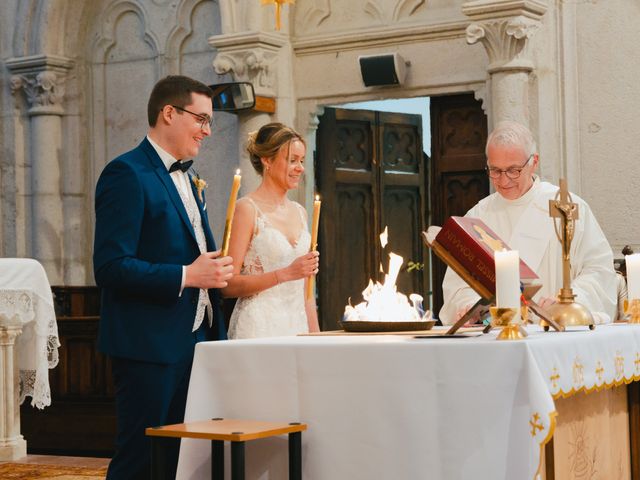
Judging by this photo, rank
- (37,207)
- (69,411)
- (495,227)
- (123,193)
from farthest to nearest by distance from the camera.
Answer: (37,207)
(69,411)
(495,227)
(123,193)

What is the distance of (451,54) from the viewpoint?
28.1ft

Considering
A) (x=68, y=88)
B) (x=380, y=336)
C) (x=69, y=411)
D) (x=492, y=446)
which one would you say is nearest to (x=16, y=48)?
(x=68, y=88)

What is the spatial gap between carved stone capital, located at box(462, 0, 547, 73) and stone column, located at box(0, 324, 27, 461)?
366 centimetres

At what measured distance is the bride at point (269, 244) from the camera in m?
4.96

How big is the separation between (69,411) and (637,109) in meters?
4.62

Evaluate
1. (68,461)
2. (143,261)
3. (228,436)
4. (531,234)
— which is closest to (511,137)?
(531,234)

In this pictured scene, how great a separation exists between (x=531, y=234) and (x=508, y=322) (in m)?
1.57

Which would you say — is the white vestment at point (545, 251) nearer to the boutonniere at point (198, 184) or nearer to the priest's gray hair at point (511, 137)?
the priest's gray hair at point (511, 137)

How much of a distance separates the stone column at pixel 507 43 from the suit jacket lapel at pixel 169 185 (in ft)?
13.8

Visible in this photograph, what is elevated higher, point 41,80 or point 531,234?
point 41,80

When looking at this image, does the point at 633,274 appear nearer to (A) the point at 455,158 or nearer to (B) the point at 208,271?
(B) the point at 208,271

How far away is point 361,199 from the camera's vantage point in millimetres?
9266

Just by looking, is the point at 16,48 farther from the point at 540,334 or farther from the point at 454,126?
the point at 540,334

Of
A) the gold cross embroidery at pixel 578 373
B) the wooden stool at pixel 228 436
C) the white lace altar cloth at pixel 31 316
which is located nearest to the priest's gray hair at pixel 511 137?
the gold cross embroidery at pixel 578 373
